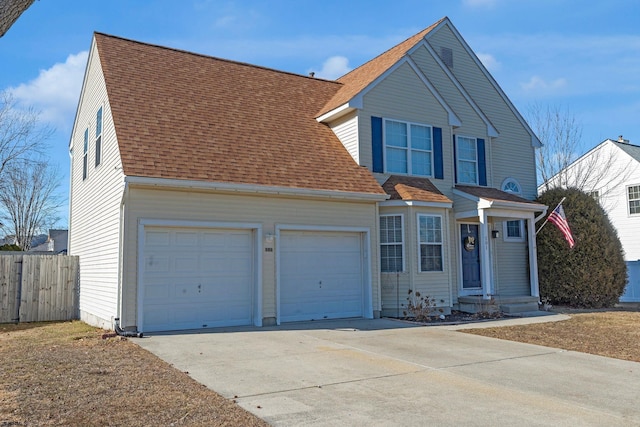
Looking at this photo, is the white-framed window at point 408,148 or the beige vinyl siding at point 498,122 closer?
the white-framed window at point 408,148

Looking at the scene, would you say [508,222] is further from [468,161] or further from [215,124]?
[215,124]

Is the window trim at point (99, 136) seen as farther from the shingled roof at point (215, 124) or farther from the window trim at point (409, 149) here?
the window trim at point (409, 149)

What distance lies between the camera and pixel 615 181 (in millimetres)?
26438

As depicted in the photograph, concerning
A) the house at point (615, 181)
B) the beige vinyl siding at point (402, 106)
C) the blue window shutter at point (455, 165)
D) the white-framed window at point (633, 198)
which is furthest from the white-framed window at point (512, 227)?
the white-framed window at point (633, 198)

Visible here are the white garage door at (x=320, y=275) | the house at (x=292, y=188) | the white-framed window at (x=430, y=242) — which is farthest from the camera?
the white-framed window at (x=430, y=242)

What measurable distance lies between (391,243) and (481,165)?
5192 mm

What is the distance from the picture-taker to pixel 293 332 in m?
11.2

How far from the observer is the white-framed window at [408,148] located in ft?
50.3

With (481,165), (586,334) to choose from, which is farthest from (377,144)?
(586,334)

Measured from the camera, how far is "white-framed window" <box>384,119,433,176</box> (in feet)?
50.3

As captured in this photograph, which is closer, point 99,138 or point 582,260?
point 99,138

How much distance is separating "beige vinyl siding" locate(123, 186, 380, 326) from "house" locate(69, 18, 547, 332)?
3 cm

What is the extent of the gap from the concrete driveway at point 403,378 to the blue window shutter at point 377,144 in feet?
18.4

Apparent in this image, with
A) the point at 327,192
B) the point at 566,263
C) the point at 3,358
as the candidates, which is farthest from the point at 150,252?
the point at 566,263
